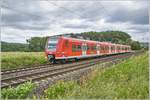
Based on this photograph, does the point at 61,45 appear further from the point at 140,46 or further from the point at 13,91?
the point at 140,46

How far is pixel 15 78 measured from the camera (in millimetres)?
14711

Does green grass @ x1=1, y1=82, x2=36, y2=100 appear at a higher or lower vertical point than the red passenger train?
lower

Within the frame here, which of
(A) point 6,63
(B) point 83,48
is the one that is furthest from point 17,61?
(B) point 83,48

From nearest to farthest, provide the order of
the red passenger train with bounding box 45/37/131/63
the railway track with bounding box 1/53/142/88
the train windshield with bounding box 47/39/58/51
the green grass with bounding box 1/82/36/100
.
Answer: the green grass with bounding box 1/82/36/100, the railway track with bounding box 1/53/142/88, the red passenger train with bounding box 45/37/131/63, the train windshield with bounding box 47/39/58/51

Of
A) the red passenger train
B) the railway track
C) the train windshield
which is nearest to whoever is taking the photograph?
the railway track

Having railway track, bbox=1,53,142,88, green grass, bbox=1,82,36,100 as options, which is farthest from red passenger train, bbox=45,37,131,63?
green grass, bbox=1,82,36,100

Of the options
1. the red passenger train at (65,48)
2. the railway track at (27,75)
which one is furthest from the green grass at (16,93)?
the red passenger train at (65,48)

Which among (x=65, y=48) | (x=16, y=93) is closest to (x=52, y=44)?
(x=65, y=48)

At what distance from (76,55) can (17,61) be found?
6.61 m

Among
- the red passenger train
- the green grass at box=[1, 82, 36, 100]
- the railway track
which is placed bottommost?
the railway track

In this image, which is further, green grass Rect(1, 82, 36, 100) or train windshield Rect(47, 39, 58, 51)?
train windshield Rect(47, 39, 58, 51)

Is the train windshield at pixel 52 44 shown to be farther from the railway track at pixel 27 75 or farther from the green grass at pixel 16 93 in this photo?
the green grass at pixel 16 93

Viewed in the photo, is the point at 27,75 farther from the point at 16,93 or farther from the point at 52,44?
the point at 52,44

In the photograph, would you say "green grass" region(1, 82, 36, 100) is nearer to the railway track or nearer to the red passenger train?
the railway track
